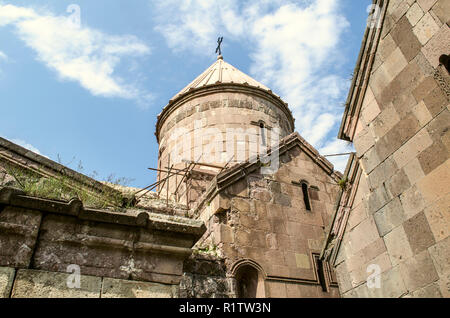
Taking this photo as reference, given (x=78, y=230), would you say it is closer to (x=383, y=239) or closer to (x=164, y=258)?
(x=164, y=258)

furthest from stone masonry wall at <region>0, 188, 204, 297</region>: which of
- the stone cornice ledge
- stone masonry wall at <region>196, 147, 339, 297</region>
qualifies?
stone masonry wall at <region>196, 147, 339, 297</region>

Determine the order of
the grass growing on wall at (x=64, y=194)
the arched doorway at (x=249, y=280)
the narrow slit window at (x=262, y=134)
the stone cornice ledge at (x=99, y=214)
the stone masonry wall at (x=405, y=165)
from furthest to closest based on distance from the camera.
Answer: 1. the narrow slit window at (x=262, y=134)
2. the arched doorway at (x=249, y=280)
3. the stone masonry wall at (x=405, y=165)
4. the grass growing on wall at (x=64, y=194)
5. the stone cornice ledge at (x=99, y=214)

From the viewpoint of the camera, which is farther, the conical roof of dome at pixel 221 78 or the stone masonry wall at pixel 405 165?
the conical roof of dome at pixel 221 78

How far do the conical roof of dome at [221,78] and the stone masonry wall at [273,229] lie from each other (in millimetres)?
4320

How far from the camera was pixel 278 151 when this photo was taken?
7309 millimetres

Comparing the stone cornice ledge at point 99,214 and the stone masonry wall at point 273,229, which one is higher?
the stone masonry wall at point 273,229

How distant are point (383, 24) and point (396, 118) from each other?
1.25 metres

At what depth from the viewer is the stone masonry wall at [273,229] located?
5590 mm

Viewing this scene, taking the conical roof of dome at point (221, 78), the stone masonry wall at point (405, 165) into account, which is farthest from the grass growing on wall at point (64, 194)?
the conical roof of dome at point (221, 78)

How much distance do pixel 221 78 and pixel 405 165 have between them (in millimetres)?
7668

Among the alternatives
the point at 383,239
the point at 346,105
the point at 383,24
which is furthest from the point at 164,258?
the point at 383,24

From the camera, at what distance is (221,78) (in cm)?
1096

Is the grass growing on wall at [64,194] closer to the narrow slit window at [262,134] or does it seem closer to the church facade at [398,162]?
the church facade at [398,162]

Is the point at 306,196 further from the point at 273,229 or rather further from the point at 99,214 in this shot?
the point at 99,214
